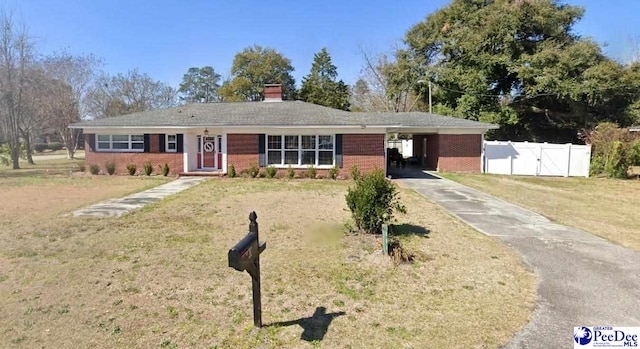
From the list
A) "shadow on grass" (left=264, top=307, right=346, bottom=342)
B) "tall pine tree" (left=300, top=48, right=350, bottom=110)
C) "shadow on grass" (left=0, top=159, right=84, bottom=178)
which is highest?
"tall pine tree" (left=300, top=48, right=350, bottom=110)

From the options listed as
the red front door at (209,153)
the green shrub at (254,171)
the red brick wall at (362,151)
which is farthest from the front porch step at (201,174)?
the red brick wall at (362,151)

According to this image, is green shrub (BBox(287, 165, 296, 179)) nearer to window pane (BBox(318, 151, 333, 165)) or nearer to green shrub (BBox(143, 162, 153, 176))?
window pane (BBox(318, 151, 333, 165))

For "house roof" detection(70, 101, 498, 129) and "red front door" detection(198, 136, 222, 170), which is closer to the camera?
"house roof" detection(70, 101, 498, 129)

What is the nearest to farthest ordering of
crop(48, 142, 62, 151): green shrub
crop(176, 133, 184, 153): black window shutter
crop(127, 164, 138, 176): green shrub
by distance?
crop(127, 164, 138, 176): green shrub < crop(176, 133, 184, 153): black window shutter < crop(48, 142, 62, 151): green shrub

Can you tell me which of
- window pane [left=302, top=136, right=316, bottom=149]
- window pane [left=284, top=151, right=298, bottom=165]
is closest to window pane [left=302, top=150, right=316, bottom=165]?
window pane [left=302, top=136, right=316, bottom=149]

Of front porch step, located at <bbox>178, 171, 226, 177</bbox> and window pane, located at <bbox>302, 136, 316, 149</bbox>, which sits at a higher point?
window pane, located at <bbox>302, 136, 316, 149</bbox>

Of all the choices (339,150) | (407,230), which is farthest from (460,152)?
(407,230)

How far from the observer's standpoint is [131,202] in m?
10.5

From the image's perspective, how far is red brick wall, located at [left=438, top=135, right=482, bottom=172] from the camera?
63.4ft

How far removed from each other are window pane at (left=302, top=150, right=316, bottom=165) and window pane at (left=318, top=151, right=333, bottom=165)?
0.99 ft

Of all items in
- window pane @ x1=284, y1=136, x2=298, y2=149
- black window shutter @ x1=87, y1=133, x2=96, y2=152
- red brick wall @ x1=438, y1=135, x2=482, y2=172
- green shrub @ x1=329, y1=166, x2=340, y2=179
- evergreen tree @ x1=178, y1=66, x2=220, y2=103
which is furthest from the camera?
evergreen tree @ x1=178, y1=66, x2=220, y2=103

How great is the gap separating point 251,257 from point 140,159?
57.1 ft

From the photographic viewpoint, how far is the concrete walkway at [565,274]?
145 inches

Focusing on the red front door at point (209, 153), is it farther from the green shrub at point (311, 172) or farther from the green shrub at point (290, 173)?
the green shrub at point (311, 172)
